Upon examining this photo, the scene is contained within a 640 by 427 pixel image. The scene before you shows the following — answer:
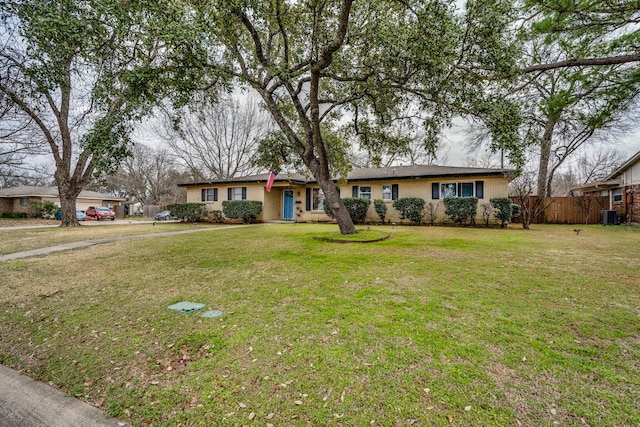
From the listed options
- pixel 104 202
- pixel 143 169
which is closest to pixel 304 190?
pixel 143 169

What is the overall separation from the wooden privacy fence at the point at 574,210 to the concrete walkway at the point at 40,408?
21473mm

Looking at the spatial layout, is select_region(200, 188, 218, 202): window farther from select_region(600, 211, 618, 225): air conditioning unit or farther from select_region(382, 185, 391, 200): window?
select_region(600, 211, 618, 225): air conditioning unit

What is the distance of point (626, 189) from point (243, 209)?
22256 millimetres

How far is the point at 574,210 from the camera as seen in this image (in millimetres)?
17875

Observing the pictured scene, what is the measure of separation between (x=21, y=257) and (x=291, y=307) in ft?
25.0

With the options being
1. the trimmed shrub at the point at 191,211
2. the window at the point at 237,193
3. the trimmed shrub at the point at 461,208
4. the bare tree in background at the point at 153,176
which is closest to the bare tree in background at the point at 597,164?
the trimmed shrub at the point at 461,208

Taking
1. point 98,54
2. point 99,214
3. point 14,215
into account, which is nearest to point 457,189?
point 98,54

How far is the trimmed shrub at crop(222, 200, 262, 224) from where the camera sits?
18.4 m

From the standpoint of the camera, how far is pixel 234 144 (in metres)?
29.0

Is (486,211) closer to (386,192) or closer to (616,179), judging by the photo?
(386,192)

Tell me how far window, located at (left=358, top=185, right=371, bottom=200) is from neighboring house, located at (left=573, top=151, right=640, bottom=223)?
45.0 feet

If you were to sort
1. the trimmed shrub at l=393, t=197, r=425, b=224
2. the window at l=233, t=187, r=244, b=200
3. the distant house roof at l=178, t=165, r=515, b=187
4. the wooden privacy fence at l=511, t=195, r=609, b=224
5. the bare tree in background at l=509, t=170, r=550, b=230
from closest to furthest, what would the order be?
the bare tree in background at l=509, t=170, r=550, b=230, the distant house roof at l=178, t=165, r=515, b=187, the trimmed shrub at l=393, t=197, r=425, b=224, the wooden privacy fence at l=511, t=195, r=609, b=224, the window at l=233, t=187, r=244, b=200

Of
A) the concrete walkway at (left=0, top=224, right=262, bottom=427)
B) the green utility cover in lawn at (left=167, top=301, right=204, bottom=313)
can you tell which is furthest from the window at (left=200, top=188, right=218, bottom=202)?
the concrete walkway at (left=0, top=224, right=262, bottom=427)

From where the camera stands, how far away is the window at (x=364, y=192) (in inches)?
707
